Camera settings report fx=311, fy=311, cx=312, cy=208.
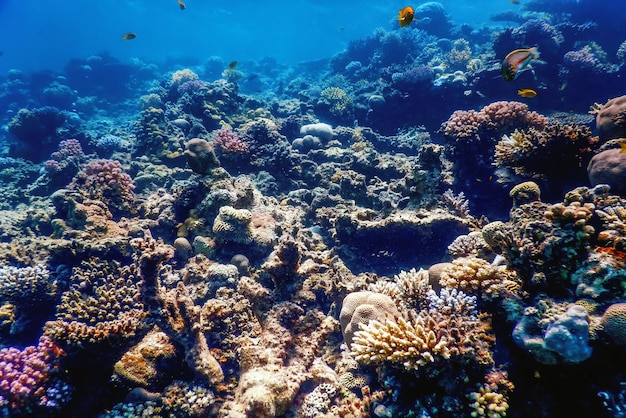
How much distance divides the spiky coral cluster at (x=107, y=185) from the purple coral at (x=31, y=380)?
154 inches

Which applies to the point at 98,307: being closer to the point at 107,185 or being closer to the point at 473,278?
the point at 107,185

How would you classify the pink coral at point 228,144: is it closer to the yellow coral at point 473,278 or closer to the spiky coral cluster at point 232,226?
the spiky coral cluster at point 232,226

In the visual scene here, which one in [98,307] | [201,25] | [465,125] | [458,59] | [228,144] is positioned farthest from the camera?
[201,25]

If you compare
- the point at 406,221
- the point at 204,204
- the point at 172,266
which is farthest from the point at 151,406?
the point at 406,221

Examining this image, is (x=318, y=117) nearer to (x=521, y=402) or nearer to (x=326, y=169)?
(x=326, y=169)

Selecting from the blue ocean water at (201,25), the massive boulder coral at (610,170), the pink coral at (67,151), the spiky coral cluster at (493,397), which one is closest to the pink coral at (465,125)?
the massive boulder coral at (610,170)

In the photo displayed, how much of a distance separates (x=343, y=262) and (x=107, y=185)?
18.6 ft

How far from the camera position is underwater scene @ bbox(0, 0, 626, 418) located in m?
2.93

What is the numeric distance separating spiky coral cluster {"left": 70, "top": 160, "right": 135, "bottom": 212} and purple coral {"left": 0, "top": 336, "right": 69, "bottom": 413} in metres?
3.92

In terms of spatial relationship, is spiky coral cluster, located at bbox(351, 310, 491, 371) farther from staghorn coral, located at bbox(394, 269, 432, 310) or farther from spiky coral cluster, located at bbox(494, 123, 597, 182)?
spiky coral cluster, located at bbox(494, 123, 597, 182)

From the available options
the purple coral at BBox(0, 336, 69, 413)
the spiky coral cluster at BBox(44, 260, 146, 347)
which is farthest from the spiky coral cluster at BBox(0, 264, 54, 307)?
the purple coral at BBox(0, 336, 69, 413)

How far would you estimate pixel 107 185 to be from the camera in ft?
23.5

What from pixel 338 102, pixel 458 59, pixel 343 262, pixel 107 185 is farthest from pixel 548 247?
pixel 458 59

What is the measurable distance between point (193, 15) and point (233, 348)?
325ft
